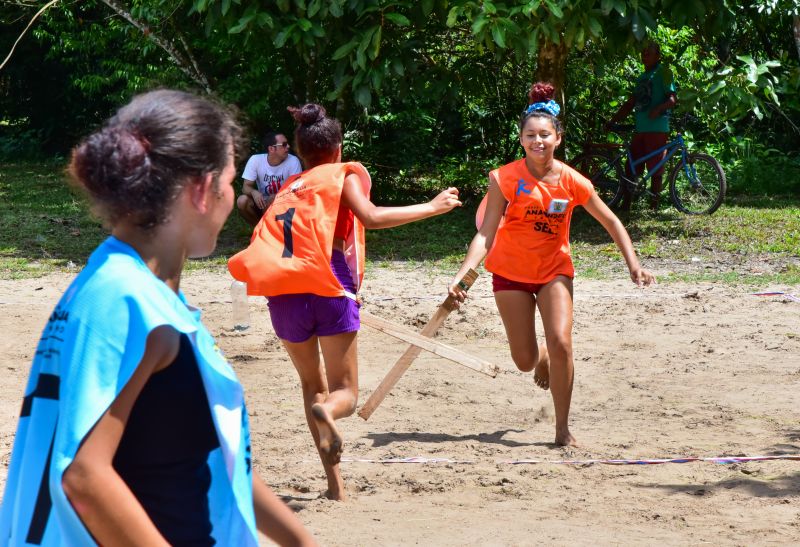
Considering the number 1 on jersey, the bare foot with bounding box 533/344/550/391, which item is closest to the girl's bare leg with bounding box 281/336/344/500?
the number 1 on jersey

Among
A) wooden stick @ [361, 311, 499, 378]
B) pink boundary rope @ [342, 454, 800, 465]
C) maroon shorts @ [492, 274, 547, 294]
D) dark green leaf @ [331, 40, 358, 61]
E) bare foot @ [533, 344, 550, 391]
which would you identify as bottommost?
pink boundary rope @ [342, 454, 800, 465]

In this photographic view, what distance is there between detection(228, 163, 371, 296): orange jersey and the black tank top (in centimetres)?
270

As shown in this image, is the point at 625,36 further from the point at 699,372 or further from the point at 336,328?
the point at 336,328

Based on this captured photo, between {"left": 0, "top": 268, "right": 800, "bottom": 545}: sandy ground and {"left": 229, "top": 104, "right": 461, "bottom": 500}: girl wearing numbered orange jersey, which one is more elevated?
{"left": 229, "top": 104, "right": 461, "bottom": 500}: girl wearing numbered orange jersey

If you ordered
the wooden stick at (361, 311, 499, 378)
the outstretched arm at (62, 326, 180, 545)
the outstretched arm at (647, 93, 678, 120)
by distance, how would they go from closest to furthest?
the outstretched arm at (62, 326, 180, 545) < the wooden stick at (361, 311, 499, 378) < the outstretched arm at (647, 93, 678, 120)

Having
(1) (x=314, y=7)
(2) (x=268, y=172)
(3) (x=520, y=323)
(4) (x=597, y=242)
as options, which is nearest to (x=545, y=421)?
(3) (x=520, y=323)

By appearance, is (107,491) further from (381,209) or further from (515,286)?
(515,286)

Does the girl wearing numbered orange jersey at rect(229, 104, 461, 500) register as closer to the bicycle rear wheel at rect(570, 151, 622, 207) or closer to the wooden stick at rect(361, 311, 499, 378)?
the wooden stick at rect(361, 311, 499, 378)

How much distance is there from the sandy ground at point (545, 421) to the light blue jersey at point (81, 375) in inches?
107

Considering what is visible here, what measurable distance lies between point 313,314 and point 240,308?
382 cm

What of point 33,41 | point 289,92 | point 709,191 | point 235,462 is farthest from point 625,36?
point 33,41

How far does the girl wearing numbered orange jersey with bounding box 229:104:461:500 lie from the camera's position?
457 cm

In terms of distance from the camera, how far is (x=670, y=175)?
12859 mm

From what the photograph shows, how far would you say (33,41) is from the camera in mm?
19438
